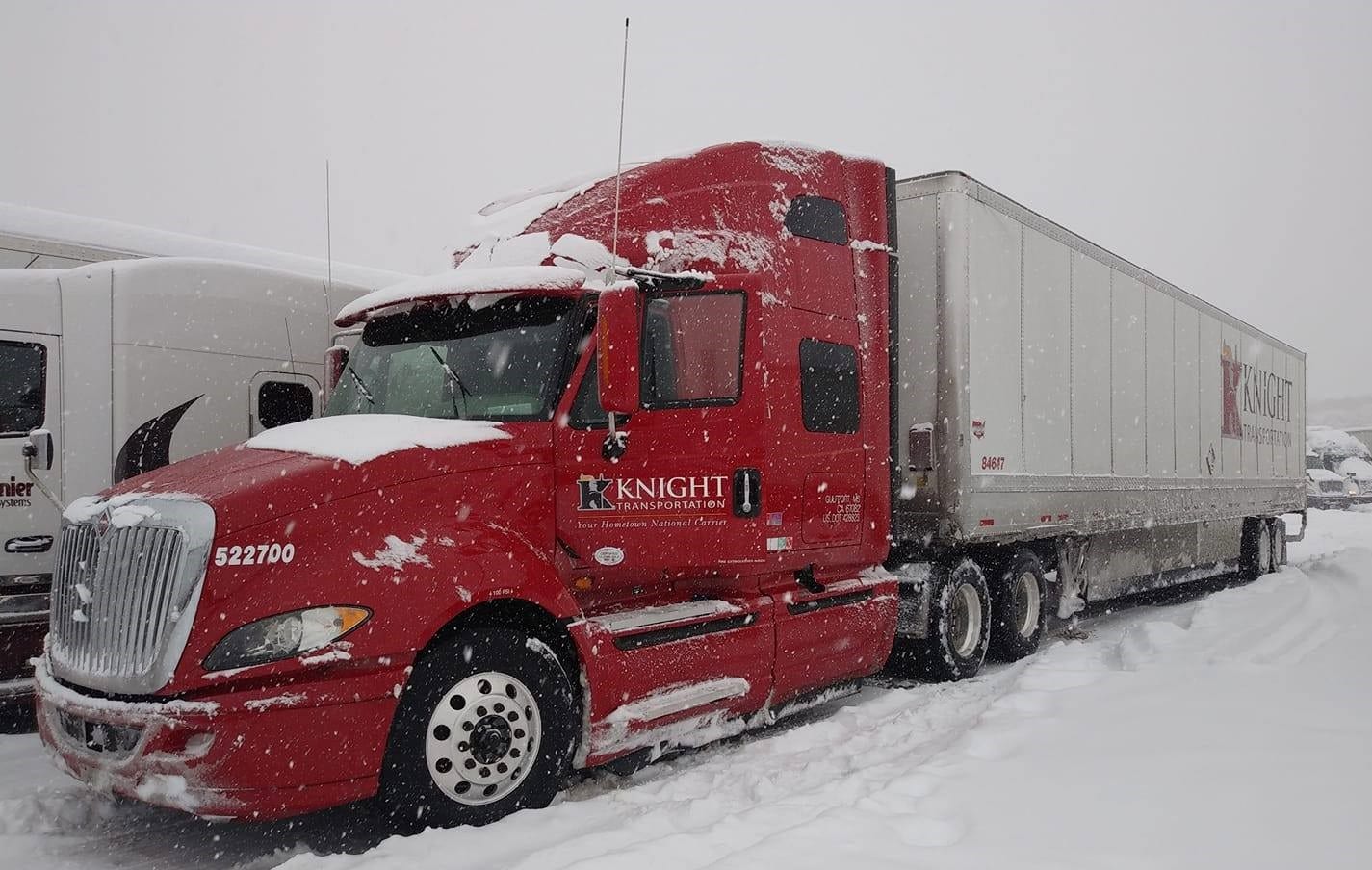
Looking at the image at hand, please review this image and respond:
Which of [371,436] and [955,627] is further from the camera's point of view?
[955,627]

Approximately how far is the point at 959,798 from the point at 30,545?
6.35 meters

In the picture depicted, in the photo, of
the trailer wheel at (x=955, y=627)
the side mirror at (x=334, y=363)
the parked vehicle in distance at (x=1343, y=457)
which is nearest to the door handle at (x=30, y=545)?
the side mirror at (x=334, y=363)

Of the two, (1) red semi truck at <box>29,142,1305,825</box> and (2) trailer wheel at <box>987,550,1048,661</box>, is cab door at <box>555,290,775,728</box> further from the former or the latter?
(2) trailer wheel at <box>987,550,1048,661</box>

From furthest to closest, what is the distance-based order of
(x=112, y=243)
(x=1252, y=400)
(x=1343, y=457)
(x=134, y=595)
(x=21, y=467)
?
(x=1343, y=457), (x=1252, y=400), (x=112, y=243), (x=21, y=467), (x=134, y=595)

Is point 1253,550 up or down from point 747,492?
down

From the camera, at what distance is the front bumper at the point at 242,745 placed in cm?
399

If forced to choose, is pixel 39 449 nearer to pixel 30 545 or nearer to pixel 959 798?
pixel 30 545

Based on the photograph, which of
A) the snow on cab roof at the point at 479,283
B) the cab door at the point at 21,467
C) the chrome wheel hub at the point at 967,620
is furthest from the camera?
the chrome wheel hub at the point at 967,620

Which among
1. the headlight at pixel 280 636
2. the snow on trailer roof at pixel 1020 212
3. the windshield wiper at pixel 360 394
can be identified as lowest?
the headlight at pixel 280 636

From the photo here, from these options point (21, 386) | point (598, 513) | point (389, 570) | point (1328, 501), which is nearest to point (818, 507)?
point (598, 513)

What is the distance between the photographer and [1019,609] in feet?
29.7

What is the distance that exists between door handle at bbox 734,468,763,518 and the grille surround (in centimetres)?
274

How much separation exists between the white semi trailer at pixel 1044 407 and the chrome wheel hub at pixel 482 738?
3.77m

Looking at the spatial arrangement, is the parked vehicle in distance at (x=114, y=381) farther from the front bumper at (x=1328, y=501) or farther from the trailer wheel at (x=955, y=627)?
the front bumper at (x=1328, y=501)
